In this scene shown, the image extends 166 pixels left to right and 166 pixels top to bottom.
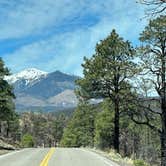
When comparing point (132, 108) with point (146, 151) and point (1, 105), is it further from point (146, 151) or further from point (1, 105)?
point (146, 151)

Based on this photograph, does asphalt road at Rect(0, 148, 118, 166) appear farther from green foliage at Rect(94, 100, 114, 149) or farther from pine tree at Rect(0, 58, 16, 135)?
green foliage at Rect(94, 100, 114, 149)

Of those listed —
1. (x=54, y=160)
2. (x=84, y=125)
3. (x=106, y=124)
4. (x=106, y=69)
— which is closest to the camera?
(x=54, y=160)

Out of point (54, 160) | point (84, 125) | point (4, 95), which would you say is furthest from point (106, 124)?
point (54, 160)

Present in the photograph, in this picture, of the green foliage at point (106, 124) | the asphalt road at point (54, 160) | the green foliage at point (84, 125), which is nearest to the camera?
the asphalt road at point (54, 160)

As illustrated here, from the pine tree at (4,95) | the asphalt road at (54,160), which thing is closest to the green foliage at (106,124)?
the pine tree at (4,95)

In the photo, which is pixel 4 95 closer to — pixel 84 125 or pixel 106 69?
pixel 106 69

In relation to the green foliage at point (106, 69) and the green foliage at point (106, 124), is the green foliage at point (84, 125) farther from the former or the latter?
the green foliage at point (106, 69)

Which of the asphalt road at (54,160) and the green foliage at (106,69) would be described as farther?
the green foliage at (106,69)

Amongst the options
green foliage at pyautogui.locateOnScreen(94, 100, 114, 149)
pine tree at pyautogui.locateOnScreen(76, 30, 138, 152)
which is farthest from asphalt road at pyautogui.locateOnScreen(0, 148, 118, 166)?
green foliage at pyautogui.locateOnScreen(94, 100, 114, 149)

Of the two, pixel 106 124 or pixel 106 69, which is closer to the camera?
pixel 106 69

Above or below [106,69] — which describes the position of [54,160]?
below

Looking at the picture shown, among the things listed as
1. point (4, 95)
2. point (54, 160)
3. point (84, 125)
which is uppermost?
point (4, 95)

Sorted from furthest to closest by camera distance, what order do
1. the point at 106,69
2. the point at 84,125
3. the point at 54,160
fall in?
the point at 84,125, the point at 106,69, the point at 54,160

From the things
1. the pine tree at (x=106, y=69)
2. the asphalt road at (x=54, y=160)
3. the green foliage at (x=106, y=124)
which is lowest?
the asphalt road at (x=54, y=160)
